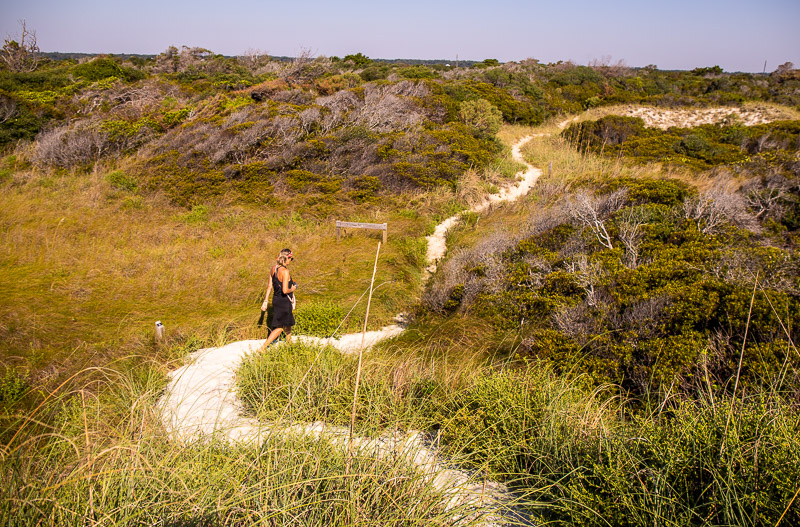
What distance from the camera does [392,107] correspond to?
54.5 feet

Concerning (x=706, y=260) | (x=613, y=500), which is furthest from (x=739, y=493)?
(x=706, y=260)

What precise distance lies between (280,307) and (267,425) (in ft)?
9.81

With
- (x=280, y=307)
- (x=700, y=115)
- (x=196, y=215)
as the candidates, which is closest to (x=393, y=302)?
(x=280, y=307)

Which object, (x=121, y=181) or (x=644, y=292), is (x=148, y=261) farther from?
(x=644, y=292)

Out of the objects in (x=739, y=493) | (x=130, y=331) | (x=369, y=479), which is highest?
(x=739, y=493)

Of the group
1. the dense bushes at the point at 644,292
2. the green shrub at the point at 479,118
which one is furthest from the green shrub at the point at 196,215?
the green shrub at the point at 479,118

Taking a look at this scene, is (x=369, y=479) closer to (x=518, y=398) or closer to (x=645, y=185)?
(x=518, y=398)

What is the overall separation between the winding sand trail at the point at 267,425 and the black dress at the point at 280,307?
35 cm

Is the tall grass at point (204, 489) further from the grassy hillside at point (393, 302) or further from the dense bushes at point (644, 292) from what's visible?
the dense bushes at point (644, 292)

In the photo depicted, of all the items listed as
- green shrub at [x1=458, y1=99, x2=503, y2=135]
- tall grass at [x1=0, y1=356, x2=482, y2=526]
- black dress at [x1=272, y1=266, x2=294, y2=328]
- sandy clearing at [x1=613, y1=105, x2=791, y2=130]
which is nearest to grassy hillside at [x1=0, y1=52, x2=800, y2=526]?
tall grass at [x1=0, y1=356, x2=482, y2=526]

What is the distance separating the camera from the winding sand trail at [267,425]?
2193mm

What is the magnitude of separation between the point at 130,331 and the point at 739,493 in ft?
21.8

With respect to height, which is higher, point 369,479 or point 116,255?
point 369,479

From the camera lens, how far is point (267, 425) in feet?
8.66
